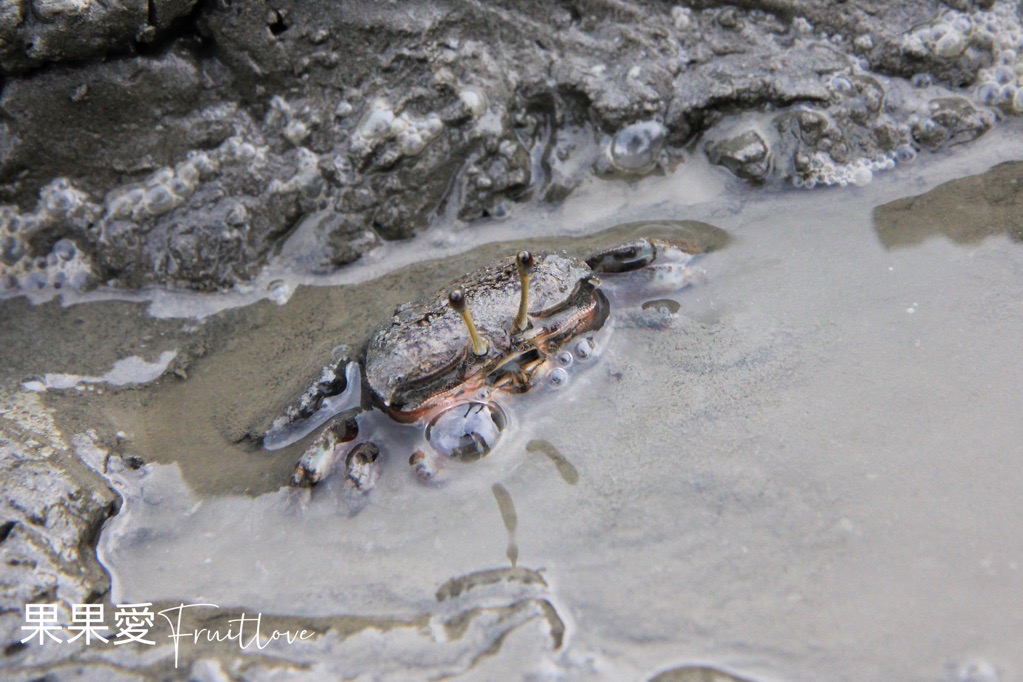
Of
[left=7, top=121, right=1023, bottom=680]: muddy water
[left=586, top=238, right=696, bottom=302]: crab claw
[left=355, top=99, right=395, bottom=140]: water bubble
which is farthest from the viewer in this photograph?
[left=355, top=99, right=395, bottom=140]: water bubble

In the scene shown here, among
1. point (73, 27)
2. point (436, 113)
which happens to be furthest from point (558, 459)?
point (73, 27)

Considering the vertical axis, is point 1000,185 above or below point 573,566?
above

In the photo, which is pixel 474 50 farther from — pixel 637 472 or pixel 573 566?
pixel 573 566

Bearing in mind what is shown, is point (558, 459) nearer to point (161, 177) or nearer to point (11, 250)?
point (161, 177)

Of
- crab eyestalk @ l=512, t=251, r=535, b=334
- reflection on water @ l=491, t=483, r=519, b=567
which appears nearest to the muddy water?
reflection on water @ l=491, t=483, r=519, b=567

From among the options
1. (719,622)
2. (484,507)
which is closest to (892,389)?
(719,622)

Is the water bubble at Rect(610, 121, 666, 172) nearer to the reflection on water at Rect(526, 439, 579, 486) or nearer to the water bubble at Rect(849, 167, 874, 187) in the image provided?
the water bubble at Rect(849, 167, 874, 187)

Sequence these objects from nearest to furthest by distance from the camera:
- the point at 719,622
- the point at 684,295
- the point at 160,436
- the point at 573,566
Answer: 1. the point at 719,622
2. the point at 573,566
3. the point at 160,436
4. the point at 684,295
